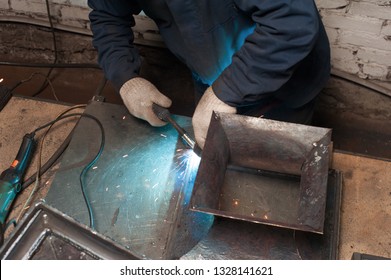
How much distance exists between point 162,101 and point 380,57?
1.11 metres

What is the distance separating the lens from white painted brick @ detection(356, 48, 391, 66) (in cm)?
212

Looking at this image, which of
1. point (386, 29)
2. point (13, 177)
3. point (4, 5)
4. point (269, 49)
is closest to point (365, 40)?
point (386, 29)

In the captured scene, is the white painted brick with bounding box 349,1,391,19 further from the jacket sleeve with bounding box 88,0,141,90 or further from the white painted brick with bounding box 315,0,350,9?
the jacket sleeve with bounding box 88,0,141,90

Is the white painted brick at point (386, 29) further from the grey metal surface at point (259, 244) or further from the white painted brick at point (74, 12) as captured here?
the white painted brick at point (74, 12)

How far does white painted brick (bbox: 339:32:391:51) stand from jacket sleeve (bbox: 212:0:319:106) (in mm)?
813

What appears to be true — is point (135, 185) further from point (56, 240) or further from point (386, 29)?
point (386, 29)

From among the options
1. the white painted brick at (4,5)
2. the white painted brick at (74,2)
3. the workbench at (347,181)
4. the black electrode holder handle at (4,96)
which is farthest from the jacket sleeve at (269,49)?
the white painted brick at (4,5)

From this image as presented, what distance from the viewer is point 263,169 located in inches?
58.8

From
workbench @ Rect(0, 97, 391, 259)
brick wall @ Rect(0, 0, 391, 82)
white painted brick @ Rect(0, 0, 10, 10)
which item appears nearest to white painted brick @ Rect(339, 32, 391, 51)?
brick wall @ Rect(0, 0, 391, 82)

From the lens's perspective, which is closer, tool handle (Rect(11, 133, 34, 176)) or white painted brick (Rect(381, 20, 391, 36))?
tool handle (Rect(11, 133, 34, 176))

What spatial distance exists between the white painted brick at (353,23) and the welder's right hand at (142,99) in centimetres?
88

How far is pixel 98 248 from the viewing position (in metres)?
0.99

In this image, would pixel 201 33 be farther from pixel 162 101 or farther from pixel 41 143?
pixel 41 143
